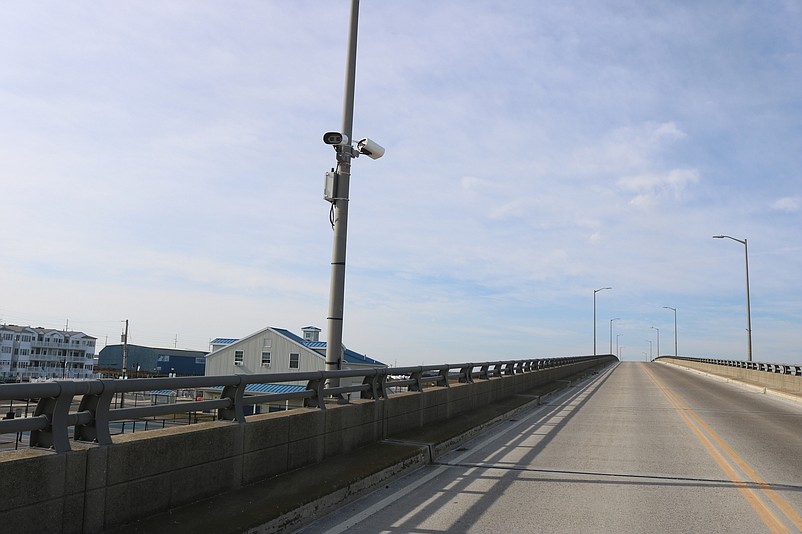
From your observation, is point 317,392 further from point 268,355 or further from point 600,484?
point 268,355

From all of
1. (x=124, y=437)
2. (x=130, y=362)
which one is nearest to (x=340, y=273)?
(x=124, y=437)

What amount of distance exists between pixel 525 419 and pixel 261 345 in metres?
36.3

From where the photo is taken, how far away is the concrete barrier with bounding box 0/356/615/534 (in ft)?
15.5

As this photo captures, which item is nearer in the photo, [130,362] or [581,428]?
[581,428]

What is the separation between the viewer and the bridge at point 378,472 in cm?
516

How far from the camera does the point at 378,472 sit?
8.45 meters

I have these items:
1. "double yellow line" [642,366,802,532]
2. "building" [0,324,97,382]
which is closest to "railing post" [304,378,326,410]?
"double yellow line" [642,366,802,532]

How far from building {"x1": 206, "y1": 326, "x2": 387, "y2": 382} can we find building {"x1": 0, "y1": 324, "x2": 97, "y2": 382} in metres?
43.7

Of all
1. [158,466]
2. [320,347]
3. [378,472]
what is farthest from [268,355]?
[158,466]

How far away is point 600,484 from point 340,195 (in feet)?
19.7

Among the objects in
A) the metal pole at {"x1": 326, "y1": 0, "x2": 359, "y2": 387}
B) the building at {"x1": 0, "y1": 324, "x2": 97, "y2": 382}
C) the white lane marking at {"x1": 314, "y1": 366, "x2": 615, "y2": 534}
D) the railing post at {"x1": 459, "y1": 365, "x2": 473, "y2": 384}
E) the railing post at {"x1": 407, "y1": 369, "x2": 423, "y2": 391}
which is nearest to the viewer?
the white lane marking at {"x1": 314, "y1": 366, "x2": 615, "y2": 534}

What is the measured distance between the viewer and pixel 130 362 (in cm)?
10238

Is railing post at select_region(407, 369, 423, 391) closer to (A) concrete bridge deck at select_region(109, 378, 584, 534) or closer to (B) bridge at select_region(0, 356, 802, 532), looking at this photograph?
(B) bridge at select_region(0, 356, 802, 532)

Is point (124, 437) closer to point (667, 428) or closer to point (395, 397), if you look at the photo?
point (395, 397)
